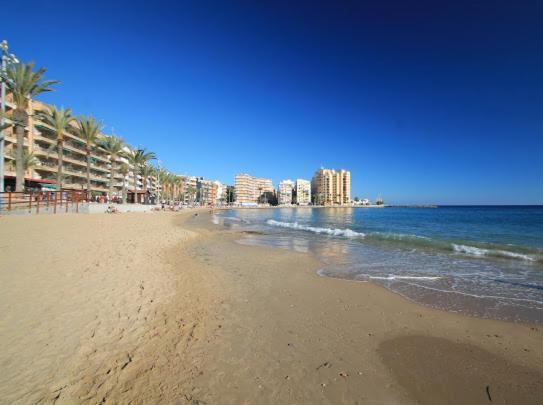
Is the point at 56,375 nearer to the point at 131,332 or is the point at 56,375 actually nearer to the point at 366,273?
the point at 131,332

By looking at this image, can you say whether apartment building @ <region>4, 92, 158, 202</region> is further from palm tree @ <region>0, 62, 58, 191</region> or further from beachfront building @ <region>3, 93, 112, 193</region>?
palm tree @ <region>0, 62, 58, 191</region>

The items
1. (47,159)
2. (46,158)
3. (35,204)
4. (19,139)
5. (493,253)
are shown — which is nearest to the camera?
(493,253)

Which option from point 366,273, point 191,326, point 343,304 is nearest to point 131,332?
point 191,326

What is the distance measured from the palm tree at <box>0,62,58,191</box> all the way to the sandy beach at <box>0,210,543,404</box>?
23.8 meters

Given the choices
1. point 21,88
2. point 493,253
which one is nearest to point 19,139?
point 21,88

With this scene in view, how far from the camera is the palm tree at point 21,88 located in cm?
2427

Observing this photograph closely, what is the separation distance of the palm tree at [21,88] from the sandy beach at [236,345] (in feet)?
78.2

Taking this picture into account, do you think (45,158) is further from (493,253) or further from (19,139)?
→ (493,253)

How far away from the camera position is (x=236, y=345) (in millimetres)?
4254

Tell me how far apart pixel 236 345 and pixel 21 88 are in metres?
34.4

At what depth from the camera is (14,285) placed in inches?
220

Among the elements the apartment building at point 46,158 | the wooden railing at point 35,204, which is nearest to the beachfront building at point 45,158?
the apartment building at point 46,158

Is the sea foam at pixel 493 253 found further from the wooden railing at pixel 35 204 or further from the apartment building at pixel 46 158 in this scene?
the apartment building at pixel 46 158

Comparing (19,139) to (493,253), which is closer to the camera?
(493,253)
